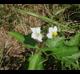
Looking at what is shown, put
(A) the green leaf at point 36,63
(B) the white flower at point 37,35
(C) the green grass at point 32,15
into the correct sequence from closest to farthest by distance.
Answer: (A) the green leaf at point 36,63 → (B) the white flower at point 37,35 → (C) the green grass at point 32,15

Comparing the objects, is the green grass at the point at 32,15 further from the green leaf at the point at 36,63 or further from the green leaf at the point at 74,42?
the green leaf at the point at 36,63

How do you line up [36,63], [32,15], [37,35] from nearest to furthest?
[36,63]
[37,35]
[32,15]

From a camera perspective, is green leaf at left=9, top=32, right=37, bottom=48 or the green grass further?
the green grass

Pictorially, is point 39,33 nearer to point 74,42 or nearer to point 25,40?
point 25,40

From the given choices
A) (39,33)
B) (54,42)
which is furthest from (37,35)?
(54,42)

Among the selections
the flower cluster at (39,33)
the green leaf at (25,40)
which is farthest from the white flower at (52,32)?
the green leaf at (25,40)

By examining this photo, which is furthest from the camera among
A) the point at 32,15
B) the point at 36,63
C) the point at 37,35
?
the point at 32,15

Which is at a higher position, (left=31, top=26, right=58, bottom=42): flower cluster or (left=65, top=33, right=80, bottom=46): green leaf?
(left=31, top=26, right=58, bottom=42): flower cluster

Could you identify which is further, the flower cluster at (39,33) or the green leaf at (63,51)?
the flower cluster at (39,33)

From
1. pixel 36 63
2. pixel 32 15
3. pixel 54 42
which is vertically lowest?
pixel 36 63

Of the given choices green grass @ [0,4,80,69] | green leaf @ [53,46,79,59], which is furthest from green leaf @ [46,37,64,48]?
green grass @ [0,4,80,69]

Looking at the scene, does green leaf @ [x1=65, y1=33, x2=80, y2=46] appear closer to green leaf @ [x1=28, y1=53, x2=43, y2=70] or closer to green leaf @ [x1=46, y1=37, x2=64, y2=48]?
green leaf @ [x1=46, y1=37, x2=64, y2=48]
